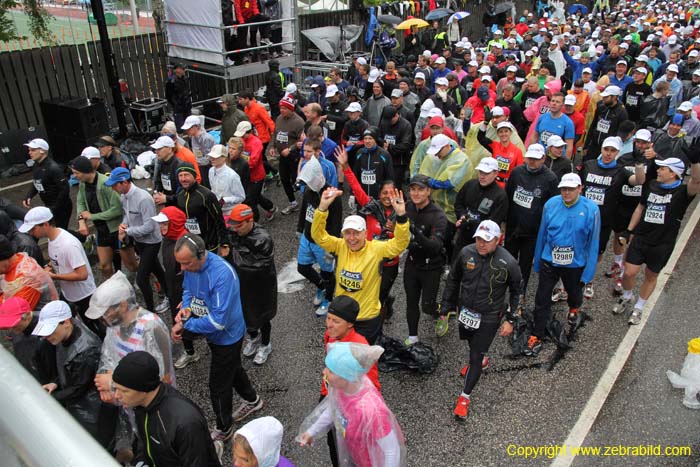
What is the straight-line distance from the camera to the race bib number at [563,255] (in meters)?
5.57

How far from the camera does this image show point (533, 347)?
5.85 m

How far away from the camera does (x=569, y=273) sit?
18.8 ft

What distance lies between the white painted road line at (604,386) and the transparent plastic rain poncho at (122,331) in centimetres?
342

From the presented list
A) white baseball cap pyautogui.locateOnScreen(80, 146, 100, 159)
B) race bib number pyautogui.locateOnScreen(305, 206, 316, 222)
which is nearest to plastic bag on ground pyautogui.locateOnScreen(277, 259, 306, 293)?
race bib number pyautogui.locateOnScreen(305, 206, 316, 222)

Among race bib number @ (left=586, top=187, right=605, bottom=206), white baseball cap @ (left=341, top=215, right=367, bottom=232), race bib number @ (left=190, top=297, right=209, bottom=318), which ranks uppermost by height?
white baseball cap @ (left=341, top=215, right=367, bottom=232)

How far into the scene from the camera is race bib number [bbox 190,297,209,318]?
4.38 meters

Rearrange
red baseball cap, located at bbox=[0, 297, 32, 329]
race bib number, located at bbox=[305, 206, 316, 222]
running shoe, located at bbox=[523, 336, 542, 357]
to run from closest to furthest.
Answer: red baseball cap, located at bbox=[0, 297, 32, 329], running shoe, located at bbox=[523, 336, 542, 357], race bib number, located at bbox=[305, 206, 316, 222]

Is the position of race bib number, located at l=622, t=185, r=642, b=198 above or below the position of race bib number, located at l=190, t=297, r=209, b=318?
above

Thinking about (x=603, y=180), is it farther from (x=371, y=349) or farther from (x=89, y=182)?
(x=89, y=182)

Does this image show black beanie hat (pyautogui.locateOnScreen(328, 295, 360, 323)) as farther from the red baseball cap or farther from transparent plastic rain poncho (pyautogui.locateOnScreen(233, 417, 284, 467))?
the red baseball cap

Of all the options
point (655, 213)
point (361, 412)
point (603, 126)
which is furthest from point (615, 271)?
point (361, 412)

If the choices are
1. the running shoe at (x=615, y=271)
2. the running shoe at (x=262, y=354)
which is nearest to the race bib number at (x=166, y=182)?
the running shoe at (x=262, y=354)

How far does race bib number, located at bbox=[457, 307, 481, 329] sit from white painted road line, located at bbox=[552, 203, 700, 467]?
1.27 meters

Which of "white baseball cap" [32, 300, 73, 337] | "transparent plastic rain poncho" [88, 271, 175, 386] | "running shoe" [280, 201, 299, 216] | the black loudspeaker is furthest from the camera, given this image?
the black loudspeaker
